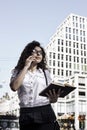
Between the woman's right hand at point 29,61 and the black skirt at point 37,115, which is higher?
the woman's right hand at point 29,61

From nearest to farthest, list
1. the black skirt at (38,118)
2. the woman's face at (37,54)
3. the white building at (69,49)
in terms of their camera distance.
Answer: the black skirt at (38,118) → the woman's face at (37,54) → the white building at (69,49)

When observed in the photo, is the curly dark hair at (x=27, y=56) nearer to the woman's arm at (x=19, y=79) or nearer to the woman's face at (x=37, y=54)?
the woman's face at (x=37, y=54)

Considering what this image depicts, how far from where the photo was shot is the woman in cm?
368

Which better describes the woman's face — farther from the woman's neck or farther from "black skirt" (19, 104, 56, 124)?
"black skirt" (19, 104, 56, 124)

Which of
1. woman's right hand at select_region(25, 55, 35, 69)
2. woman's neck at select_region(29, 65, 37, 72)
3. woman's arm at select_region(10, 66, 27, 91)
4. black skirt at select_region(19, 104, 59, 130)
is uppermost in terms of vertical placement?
woman's right hand at select_region(25, 55, 35, 69)

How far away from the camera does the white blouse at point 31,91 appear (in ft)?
12.3

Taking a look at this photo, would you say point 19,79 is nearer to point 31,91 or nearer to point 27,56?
point 31,91

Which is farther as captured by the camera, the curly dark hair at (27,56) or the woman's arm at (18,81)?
the curly dark hair at (27,56)

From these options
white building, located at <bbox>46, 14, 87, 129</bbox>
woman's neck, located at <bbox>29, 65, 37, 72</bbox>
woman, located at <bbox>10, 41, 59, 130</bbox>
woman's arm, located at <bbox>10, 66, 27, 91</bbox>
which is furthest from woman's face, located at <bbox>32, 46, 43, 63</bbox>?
white building, located at <bbox>46, 14, 87, 129</bbox>

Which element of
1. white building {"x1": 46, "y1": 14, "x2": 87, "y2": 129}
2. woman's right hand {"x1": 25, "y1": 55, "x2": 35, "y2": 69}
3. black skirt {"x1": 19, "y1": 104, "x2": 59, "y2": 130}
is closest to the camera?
black skirt {"x1": 19, "y1": 104, "x2": 59, "y2": 130}

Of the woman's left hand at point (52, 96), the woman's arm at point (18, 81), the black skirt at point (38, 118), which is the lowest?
the black skirt at point (38, 118)

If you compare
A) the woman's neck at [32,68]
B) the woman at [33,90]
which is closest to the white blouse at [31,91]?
the woman at [33,90]

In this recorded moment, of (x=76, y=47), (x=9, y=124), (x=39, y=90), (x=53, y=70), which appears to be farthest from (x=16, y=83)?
(x=76, y=47)

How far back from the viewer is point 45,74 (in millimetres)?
4004
